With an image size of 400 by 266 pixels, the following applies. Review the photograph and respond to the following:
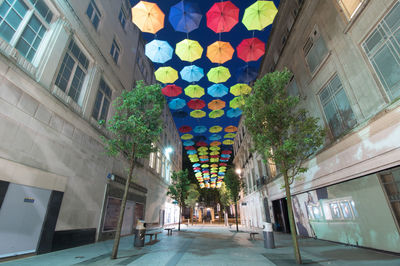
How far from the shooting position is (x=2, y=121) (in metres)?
6.18

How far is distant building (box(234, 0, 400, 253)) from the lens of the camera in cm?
638

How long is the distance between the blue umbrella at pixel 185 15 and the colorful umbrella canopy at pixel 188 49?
4.26 feet

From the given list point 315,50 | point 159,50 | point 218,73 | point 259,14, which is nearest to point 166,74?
point 159,50

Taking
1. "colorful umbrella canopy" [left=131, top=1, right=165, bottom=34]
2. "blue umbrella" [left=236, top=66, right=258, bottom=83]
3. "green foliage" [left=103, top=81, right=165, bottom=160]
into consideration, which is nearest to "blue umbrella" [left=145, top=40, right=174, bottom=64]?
"colorful umbrella canopy" [left=131, top=1, right=165, bottom=34]

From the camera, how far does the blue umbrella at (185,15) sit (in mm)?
11586

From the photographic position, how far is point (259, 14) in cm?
1167

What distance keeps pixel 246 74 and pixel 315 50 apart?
680 cm

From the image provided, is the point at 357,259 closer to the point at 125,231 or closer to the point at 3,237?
the point at 3,237

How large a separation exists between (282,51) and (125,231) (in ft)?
66.9

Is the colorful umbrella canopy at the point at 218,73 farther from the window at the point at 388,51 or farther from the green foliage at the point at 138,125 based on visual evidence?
the window at the point at 388,51

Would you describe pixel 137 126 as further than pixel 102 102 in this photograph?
No

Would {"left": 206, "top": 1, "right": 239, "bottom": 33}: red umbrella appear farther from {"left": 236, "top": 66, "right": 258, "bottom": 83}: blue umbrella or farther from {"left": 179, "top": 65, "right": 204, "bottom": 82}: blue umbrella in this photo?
{"left": 236, "top": 66, "right": 258, "bottom": 83}: blue umbrella

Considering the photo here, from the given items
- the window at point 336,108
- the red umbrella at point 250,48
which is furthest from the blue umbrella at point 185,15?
the window at point 336,108

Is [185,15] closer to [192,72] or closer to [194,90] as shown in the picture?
[192,72]
